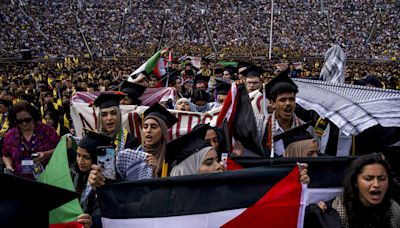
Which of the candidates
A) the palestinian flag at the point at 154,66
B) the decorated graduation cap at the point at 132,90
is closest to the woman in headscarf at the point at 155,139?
the decorated graduation cap at the point at 132,90

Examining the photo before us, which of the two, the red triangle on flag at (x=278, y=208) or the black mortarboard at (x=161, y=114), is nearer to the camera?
the red triangle on flag at (x=278, y=208)

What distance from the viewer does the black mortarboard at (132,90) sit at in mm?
8484

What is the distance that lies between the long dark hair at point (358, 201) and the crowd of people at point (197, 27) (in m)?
42.0

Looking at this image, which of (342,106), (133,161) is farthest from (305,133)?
(133,161)

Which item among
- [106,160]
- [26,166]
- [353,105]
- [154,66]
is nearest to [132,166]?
[106,160]

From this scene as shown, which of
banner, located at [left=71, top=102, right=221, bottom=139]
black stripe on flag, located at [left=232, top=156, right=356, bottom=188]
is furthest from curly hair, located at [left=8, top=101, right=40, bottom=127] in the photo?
black stripe on flag, located at [left=232, top=156, right=356, bottom=188]

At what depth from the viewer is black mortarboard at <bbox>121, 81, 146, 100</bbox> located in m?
8.48

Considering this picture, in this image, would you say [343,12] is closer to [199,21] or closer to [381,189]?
[199,21]

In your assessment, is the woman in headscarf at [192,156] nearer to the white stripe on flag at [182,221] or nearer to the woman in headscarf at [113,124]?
the white stripe on flag at [182,221]

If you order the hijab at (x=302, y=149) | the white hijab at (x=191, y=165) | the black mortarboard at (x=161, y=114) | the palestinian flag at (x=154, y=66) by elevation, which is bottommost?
the white hijab at (x=191, y=165)

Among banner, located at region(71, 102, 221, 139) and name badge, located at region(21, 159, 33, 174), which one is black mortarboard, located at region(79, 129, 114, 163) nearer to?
name badge, located at region(21, 159, 33, 174)

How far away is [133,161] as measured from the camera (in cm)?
440

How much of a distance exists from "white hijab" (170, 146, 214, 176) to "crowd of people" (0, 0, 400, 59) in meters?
41.4

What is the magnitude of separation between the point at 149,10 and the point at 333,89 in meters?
52.2
